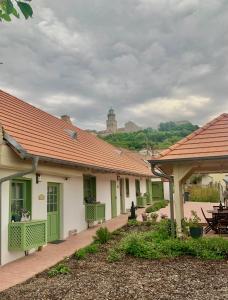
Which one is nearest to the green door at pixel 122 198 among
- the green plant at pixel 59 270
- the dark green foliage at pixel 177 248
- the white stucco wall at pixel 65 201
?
the white stucco wall at pixel 65 201

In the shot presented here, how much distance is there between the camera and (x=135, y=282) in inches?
266

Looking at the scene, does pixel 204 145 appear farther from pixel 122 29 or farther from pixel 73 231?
pixel 73 231

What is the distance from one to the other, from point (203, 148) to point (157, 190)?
24.6 meters

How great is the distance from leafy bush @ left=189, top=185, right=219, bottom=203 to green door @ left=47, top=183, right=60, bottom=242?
66.2 ft

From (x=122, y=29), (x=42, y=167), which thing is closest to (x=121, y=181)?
(x=42, y=167)

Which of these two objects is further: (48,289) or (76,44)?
(76,44)

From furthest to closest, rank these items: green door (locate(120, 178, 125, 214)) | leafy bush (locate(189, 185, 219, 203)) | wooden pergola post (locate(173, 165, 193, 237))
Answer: leafy bush (locate(189, 185, 219, 203)) → green door (locate(120, 178, 125, 214)) → wooden pergola post (locate(173, 165, 193, 237))

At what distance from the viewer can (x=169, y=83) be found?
18516mm

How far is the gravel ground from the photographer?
19.9 ft

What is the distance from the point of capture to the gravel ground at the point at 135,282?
6059mm

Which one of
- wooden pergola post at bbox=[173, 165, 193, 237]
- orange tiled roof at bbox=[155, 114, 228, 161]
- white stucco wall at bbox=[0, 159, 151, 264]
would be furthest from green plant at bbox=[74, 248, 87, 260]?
orange tiled roof at bbox=[155, 114, 228, 161]

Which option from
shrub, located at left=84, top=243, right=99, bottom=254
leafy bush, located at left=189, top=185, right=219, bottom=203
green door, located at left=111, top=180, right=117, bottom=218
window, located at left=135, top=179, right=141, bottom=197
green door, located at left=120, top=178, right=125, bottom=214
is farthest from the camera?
leafy bush, located at left=189, top=185, right=219, bottom=203

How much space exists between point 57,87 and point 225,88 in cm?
832

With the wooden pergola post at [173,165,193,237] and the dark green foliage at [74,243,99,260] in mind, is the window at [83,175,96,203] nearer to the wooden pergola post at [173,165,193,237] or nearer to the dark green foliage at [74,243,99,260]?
the dark green foliage at [74,243,99,260]
